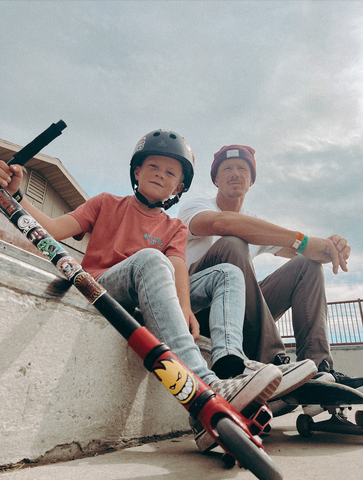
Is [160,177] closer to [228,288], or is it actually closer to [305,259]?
[228,288]

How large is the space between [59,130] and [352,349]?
9.37m

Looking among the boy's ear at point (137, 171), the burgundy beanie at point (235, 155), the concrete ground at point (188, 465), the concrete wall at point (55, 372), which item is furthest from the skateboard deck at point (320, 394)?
the burgundy beanie at point (235, 155)

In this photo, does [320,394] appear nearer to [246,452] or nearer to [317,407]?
[317,407]

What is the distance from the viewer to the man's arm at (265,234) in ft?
8.21

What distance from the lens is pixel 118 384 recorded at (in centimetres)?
152

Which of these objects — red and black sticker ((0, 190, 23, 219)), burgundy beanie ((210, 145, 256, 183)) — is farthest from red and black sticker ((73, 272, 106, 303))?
burgundy beanie ((210, 145, 256, 183))

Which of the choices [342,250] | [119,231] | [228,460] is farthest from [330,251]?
[228,460]

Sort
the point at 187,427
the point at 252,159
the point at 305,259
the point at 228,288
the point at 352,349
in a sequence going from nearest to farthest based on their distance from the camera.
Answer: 1. the point at 228,288
2. the point at 187,427
3. the point at 305,259
4. the point at 252,159
5. the point at 352,349

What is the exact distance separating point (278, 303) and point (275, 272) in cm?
29

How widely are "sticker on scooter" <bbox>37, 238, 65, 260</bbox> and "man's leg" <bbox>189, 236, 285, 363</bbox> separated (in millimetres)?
1294

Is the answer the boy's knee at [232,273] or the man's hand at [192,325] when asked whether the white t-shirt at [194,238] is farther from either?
the man's hand at [192,325]

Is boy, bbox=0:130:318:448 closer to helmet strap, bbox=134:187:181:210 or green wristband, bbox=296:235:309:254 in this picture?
helmet strap, bbox=134:187:181:210

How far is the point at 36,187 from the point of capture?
908 centimetres

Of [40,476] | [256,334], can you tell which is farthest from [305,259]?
[40,476]
